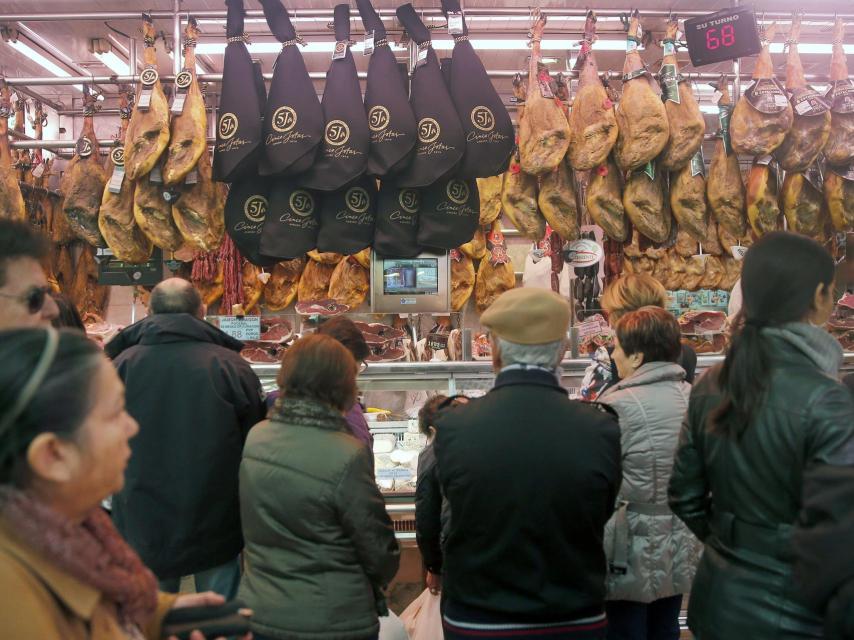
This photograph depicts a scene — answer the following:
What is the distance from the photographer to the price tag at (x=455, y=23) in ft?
12.9

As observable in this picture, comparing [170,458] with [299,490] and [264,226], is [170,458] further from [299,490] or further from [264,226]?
[264,226]

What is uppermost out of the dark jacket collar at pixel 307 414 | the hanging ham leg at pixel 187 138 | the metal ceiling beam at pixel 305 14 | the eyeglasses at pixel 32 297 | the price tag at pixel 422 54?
the metal ceiling beam at pixel 305 14

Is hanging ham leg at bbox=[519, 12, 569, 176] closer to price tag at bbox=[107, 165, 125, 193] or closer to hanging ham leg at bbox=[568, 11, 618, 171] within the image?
hanging ham leg at bbox=[568, 11, 618, 171]

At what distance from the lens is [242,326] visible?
4.04m

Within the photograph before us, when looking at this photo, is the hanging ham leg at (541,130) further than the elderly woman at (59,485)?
Yes

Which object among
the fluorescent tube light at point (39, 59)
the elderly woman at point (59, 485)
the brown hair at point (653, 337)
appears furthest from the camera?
the fluorescent tube light at point (39, 59)

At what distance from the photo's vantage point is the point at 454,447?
7.11 ft

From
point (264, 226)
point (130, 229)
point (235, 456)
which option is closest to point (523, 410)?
point (235, 456)

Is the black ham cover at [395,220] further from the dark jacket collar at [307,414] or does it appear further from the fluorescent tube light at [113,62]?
the fluorescent tube light at [113,62]

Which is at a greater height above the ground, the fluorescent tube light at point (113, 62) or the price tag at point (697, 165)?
the fluorescent tube light at point (113, 62)

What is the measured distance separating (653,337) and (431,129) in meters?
1.65

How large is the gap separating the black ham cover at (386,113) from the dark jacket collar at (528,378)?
1861 millimetres

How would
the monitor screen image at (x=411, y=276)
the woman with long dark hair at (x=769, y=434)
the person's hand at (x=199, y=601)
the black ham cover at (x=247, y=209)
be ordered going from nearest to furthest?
the person's hand at (x=199, y=601), the woman with long dark hair at (x=769, y=434), the black ham cover at (x=247, y=209), the monitor screen image at (x=411, y=276)

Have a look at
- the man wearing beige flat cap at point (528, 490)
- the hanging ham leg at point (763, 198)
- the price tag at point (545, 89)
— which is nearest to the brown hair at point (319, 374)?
the man wearing beige flat cap at point (528, 490)
